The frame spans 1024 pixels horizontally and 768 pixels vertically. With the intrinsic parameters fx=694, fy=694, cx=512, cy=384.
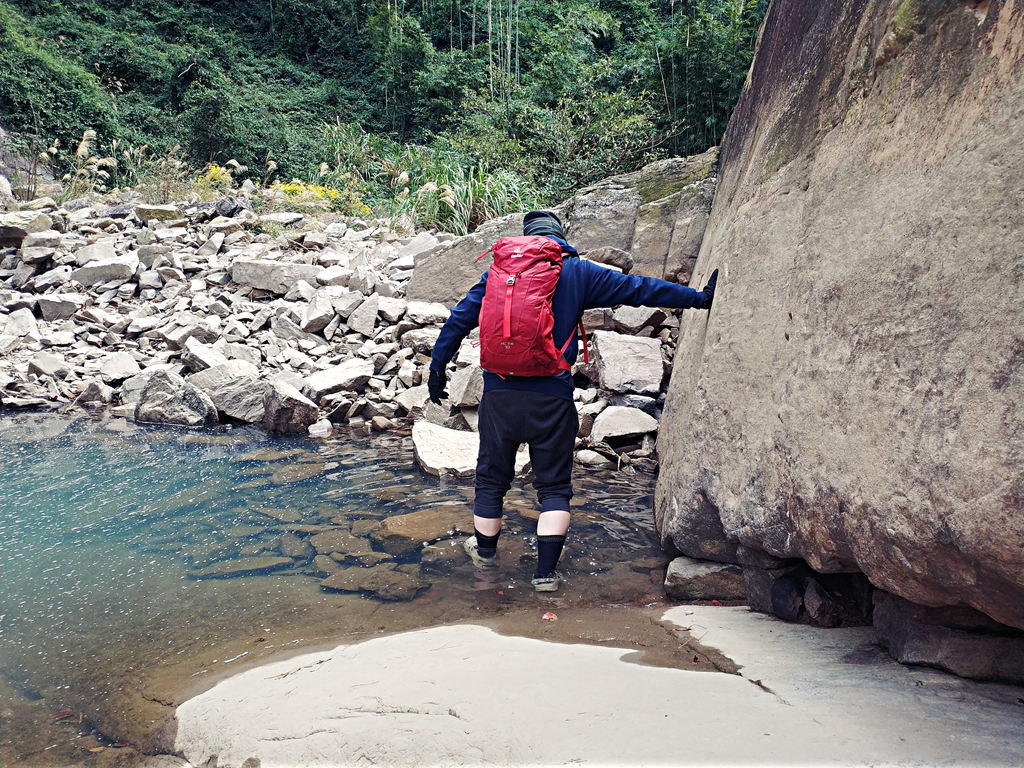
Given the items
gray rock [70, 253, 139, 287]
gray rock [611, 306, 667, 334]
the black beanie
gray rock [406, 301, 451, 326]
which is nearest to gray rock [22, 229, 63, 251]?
gray rock [70, 253, 139, 287]

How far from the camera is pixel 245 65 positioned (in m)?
25.5

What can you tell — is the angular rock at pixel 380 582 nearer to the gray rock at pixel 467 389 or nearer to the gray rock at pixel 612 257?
the gray rock at pixel 467 389

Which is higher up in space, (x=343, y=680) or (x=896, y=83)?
(x=896, y=83)

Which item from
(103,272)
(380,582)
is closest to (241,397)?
(380,582)

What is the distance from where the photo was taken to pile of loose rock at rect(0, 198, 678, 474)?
5441 millimetres

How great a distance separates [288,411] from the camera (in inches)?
234

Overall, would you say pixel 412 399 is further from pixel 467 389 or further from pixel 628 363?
pixel 628 363

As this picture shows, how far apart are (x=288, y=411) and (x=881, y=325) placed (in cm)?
506

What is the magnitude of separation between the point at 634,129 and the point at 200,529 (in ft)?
26.8

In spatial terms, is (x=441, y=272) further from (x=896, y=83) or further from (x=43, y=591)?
(x=896, y=83)

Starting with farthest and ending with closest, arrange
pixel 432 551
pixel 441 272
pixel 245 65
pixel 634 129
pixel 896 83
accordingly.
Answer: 1. pixel 245 65
2. pixel 634 129
3. pixel 441 272
4. pixel 432 551
5. pixel 896 83

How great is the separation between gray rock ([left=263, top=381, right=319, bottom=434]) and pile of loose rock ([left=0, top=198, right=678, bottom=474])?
14mm

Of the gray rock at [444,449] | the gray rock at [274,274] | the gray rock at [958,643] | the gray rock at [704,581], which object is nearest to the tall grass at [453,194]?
the gray rock at [274,274]

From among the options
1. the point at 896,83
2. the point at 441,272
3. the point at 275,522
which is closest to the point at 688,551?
the point at 896,83
